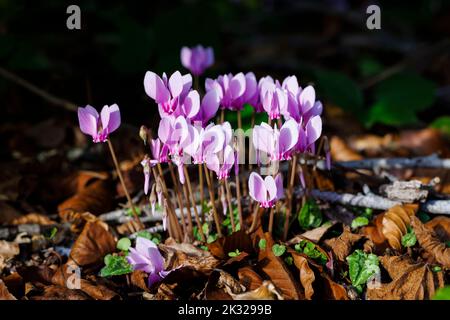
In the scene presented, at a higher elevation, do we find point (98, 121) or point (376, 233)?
point (98, 121)

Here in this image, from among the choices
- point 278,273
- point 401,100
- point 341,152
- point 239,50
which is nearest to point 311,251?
point 278,273

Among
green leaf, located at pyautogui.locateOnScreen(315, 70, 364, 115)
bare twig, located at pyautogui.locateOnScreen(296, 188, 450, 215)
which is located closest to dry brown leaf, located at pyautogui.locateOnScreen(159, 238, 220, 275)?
bare twig, located at pyautogui.locateOnScreen(296, 188, 450, 215)

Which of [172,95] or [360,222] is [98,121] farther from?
[360,222]

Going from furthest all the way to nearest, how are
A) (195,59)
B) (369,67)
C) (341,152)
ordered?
1. (369,67)
2. (341,152)
3. (195,59)

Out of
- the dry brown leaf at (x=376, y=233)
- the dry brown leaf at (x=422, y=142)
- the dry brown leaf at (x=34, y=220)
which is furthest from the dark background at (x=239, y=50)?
the dry brown leaf at (x=376, y=233)

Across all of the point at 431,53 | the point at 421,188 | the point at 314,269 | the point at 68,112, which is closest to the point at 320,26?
the point at 431,53

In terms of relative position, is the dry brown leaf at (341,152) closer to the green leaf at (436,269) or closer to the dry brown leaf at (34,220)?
the green leaf at (436,269)

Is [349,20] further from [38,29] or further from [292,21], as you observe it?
[38,29]
